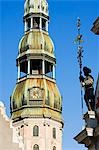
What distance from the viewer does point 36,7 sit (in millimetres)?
93062

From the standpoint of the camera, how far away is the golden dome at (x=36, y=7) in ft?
303

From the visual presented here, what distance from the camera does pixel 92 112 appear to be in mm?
20422

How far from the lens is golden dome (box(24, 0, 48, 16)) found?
92.3 meters

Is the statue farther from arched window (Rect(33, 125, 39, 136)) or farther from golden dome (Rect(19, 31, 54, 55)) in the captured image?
golden dome (Rect(19, 31, 54, 55))

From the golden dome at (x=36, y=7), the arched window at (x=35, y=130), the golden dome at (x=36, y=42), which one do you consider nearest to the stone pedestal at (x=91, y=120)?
the arched window at (x=35, y=130)

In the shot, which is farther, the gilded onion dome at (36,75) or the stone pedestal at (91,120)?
the gilded onion dome at (36,75)

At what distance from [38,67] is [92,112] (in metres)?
68.3

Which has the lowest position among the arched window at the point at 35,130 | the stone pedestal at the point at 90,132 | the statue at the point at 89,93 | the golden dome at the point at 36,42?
the stone pedestal at the point at 90,132

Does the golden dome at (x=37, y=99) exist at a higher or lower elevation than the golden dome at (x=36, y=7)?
lower

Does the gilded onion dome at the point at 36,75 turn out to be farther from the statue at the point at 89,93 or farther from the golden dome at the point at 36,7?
the statue at the point at 89,93

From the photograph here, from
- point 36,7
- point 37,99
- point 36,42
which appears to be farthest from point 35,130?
point 36,7

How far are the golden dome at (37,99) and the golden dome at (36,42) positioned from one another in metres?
4.98

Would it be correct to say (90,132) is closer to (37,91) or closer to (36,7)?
(37,91)

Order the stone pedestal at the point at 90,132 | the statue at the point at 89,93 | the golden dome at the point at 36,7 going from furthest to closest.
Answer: the golden dome at the point at 36,7 < the statue at the point at 89,93 < the stone pedestal at the point at 90,132
